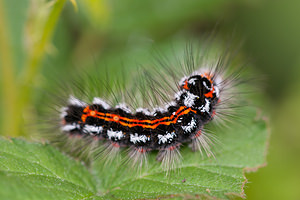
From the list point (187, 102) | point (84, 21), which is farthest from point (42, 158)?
point (84, 21)

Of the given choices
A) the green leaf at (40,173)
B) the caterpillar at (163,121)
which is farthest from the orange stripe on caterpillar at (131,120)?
the green leaf at (40,173)

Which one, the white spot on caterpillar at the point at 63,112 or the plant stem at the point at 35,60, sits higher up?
the plant stem at the point at 35,60

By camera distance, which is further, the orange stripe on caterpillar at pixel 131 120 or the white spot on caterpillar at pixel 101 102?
the white spot on caterpillar at pixel 101 102

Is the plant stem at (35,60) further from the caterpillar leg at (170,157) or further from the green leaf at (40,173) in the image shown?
the caterpillar leg at (170,157)

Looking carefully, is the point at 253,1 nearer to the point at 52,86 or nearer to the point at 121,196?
the point at 52,86

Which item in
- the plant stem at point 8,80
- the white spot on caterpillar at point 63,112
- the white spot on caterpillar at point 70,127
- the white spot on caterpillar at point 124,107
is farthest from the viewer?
the plant stem at point 8,80

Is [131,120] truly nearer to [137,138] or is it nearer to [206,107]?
[137,138]

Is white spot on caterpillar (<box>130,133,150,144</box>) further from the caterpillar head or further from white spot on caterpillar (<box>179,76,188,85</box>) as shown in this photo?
white spot on caterpillar (<box>179,76,188,85</box>)
